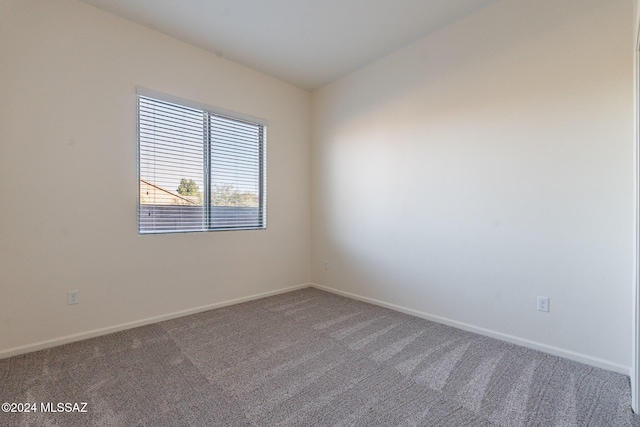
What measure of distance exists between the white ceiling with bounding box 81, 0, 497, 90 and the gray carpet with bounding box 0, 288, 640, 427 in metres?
2.87

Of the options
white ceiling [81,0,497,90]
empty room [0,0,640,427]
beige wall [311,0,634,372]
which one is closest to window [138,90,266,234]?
empty room [0,0,640,427]

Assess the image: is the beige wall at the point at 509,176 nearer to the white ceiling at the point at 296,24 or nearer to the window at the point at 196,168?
the white ceiling at the point at 296,24

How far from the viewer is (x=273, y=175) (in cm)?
389

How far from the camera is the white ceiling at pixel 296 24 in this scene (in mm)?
2494

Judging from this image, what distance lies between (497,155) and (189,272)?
3.21 meters

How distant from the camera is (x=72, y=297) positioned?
2459 mm

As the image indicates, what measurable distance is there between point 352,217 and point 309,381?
7.15 ft

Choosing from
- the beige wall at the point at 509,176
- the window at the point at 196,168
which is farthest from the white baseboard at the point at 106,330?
the beige wall at the point at 509,176

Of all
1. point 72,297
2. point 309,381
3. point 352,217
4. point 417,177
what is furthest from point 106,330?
point 417,177

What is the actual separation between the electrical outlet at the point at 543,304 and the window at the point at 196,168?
2.96m

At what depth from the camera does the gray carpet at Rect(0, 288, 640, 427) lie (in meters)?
1.57

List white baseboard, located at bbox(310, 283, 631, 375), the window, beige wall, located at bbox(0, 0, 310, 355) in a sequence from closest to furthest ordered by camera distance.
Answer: white baseboard, located at bbox(310, 283, 631, 375)
beige wall, located at bbox(0, 0, 310, 355)
the window

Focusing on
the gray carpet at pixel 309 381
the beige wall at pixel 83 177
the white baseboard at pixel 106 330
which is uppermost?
the beige wall at pixel 83 177

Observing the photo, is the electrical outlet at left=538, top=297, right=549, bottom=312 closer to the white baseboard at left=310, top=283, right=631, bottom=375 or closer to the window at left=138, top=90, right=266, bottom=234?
the white baseboard at left=310, top=283, right=631, bottom=375
